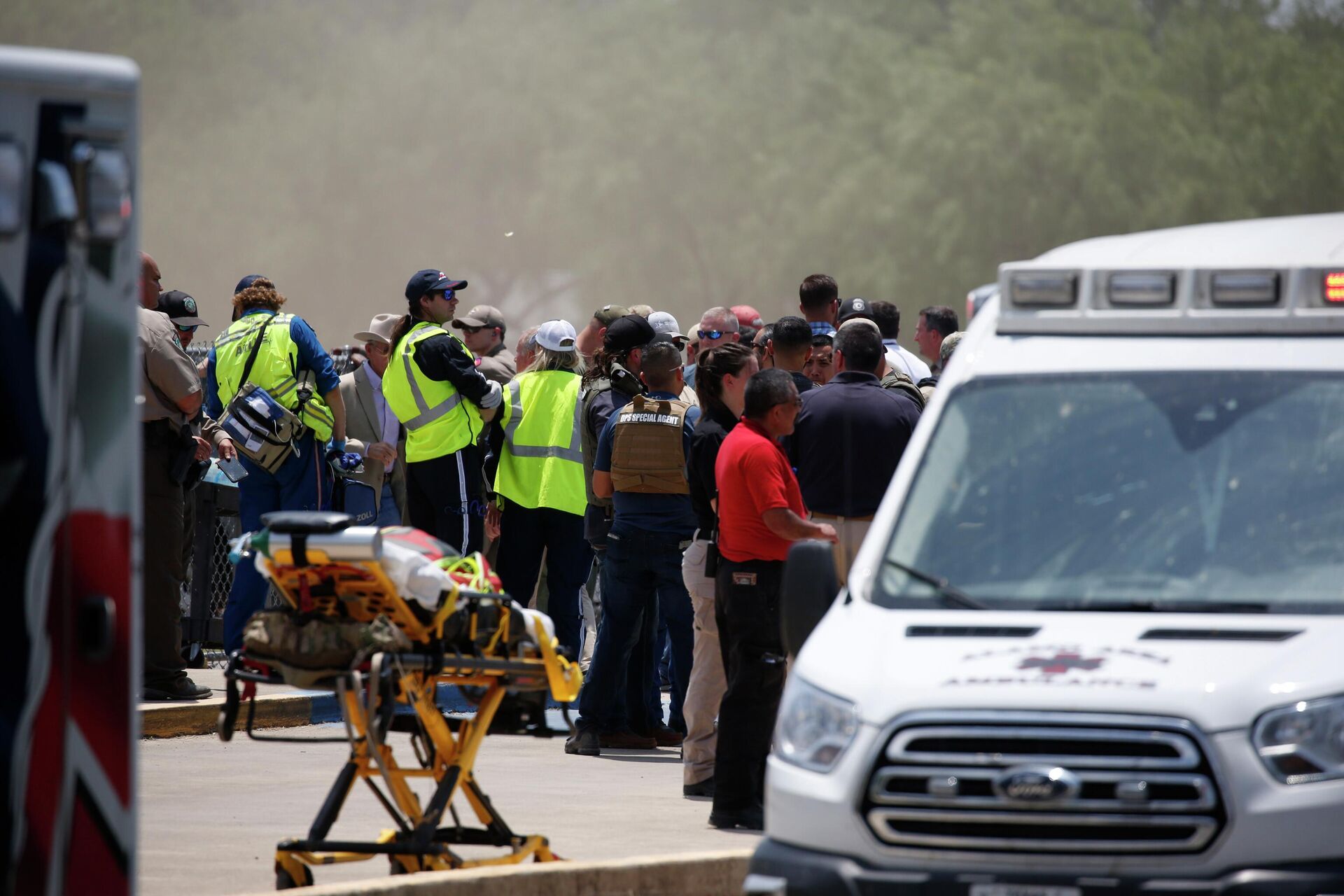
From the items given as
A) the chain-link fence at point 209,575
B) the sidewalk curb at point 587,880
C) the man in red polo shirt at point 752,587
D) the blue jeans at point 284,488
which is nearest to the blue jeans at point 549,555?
the blue jeans at point 284,488

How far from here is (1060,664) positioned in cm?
568

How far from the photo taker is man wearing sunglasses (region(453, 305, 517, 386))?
49.3ft

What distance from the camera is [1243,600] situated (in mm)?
6023

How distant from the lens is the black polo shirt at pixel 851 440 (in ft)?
33.8

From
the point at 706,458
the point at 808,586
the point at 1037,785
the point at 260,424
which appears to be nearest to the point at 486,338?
the point at 260,424

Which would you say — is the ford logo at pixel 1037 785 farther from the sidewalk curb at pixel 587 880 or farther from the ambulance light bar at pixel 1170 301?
the sidewalk curb at pixel 587 880

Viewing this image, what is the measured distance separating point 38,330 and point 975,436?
3133mm

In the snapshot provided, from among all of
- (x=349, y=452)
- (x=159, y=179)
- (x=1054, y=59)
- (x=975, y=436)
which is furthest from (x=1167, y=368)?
(x=159, y=179)

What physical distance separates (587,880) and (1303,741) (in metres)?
2.91

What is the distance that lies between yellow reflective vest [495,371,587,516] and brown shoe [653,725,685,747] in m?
1.41

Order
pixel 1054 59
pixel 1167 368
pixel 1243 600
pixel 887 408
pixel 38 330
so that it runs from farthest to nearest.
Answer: pixel 1054 59 → pixel 887 408 → pixel 1167 368 → pixel 1243 600 → pixel 38 330

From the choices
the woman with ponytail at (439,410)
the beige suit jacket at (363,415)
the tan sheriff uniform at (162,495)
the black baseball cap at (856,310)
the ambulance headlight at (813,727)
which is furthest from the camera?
the beige suit jacket at (363,415)

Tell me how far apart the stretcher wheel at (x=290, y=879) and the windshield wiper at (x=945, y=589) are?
2.35m

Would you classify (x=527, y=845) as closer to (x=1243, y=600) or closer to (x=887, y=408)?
(x=1243, y=600)
